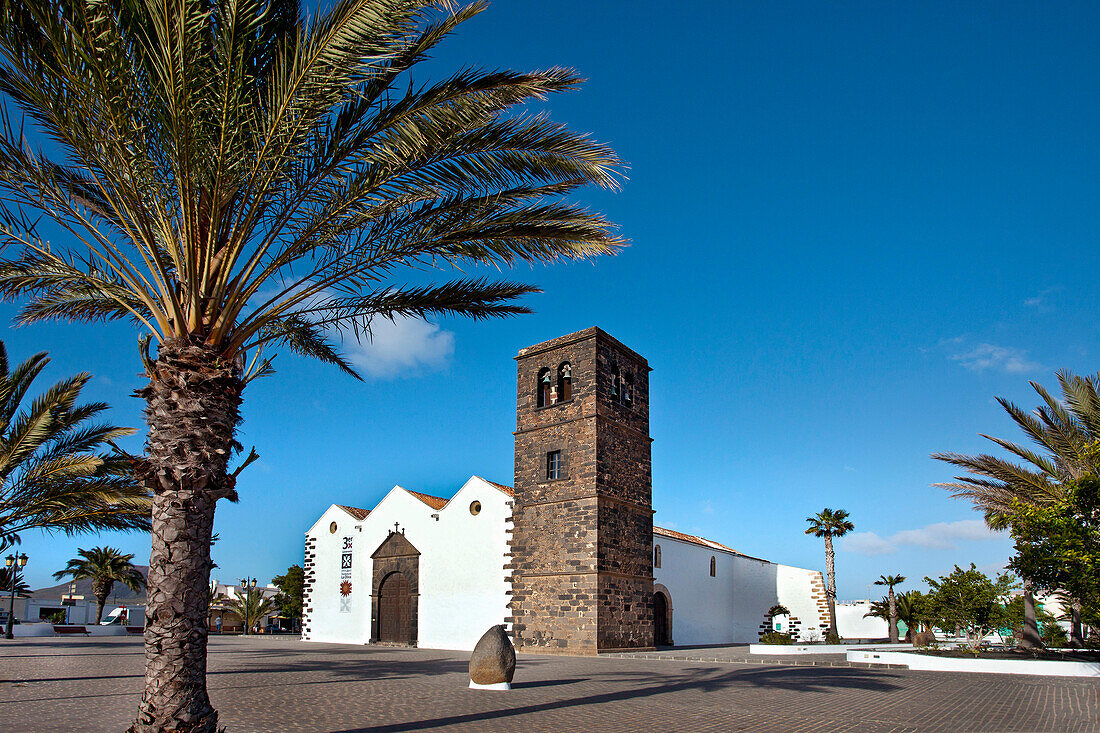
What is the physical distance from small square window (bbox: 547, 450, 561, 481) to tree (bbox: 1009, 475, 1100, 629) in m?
12.1

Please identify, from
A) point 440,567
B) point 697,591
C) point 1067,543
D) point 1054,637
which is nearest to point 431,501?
point 440,567

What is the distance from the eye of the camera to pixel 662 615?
87.4ft

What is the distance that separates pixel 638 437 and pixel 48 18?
20219 mm

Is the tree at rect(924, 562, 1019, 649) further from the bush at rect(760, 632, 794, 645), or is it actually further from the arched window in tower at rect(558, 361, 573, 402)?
the arched window in tower at rect(558, 361, 573, 402)

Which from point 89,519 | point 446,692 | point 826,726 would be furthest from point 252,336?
point 89,519

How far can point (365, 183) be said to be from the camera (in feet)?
24.0

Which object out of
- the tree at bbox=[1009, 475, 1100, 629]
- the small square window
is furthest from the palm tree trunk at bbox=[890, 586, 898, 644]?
the small square window

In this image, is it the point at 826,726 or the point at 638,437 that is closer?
the point at 826,726

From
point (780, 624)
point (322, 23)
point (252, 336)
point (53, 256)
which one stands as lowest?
point (780, 624)

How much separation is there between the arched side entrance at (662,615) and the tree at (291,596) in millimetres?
26864

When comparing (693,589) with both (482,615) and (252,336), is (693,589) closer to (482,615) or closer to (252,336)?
(482,615)

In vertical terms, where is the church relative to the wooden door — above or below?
above

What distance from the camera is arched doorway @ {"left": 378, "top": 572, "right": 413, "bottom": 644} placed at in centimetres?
2589

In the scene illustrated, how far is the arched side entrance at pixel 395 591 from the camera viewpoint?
25.7 meters
